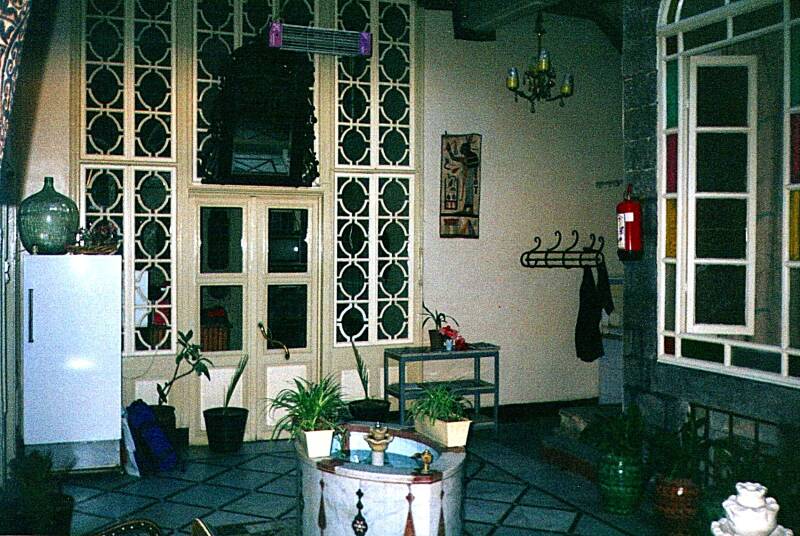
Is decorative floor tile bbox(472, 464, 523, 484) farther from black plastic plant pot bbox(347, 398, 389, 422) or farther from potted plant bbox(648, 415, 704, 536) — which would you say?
potted plant bbox(648, 415, 704, 536)

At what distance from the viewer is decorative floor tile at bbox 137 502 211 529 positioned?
497cm

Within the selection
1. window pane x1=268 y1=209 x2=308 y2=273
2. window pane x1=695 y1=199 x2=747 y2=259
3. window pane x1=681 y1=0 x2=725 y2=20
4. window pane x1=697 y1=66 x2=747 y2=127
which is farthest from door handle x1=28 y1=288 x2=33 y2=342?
window pane x1=681 y1=0 x2=725 y2=20

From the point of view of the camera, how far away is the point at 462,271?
782 cm

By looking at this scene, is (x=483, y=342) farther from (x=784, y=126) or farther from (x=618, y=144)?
(x=784, y=126)

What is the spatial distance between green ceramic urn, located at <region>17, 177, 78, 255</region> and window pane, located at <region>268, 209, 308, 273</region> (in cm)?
188

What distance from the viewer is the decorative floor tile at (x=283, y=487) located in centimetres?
565

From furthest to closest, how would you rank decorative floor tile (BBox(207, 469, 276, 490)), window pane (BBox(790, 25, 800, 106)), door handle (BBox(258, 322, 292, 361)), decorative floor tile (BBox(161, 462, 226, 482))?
1. door handle (BBox(258, 322, 292, 361))
2. decorative floor tile (BBox(161, 462, 226, 482))
3. decorative floor tile (BBox(207, 469, 276, 490))
4. window pane (BBox(790, 25, 800, 106))

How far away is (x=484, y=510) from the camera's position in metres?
5.29

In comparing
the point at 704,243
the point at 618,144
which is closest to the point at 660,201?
the point at 704,243

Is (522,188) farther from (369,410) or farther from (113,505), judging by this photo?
(113,505)

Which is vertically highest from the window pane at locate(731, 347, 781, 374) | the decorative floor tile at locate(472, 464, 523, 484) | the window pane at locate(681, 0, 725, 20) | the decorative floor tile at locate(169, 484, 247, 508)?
the window pane at locate(681, 0, 725, 20)

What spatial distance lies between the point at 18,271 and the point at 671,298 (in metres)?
4.55

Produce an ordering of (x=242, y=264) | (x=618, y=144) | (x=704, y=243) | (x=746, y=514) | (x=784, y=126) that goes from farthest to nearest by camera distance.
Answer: (x=618, y=144)
(x=242, y=264)
(x=704, y=243)
(x=784, y=126)
(x=746, y=514)

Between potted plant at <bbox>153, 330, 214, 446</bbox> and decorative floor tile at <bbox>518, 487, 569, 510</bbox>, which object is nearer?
decorative floor tile at <bbox>518, 487, 569, 510</bbox>
